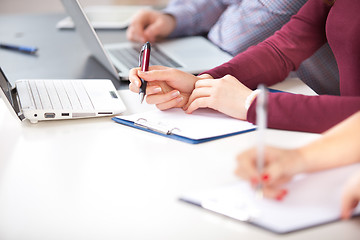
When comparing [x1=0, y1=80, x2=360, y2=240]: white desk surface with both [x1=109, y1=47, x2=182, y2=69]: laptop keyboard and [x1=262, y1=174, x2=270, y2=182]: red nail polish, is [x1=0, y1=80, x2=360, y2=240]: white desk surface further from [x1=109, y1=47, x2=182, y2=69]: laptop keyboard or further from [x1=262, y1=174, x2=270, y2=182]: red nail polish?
[x1=109, y1=47, x2=182, y2=69]: laptop keyboard

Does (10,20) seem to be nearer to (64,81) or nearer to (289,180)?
(64,81)

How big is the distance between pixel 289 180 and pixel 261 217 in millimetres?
71

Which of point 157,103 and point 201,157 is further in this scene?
point 157,103

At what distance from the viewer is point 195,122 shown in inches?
38.4

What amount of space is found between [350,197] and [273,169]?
0.11 meters

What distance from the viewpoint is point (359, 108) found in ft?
2.85

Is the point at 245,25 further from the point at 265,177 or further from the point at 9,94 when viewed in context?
the point at 265,177

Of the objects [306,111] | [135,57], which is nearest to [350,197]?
[306,111]

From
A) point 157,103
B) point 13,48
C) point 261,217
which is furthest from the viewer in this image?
point 13,48

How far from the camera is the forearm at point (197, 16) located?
5.50 feet

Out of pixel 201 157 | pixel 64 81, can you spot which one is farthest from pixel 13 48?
pixel 201 157

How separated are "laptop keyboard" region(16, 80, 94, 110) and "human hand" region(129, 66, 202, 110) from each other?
12 centimetres

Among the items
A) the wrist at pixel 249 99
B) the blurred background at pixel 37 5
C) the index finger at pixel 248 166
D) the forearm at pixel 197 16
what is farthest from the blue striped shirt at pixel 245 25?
the blurred background at pixel 37 5

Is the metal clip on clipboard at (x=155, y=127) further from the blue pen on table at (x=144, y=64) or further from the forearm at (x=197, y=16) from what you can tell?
the forearm at (x=197, y=16)
